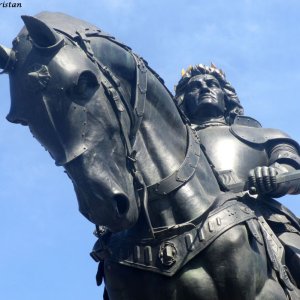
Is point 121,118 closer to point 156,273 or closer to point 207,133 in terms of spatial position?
point 156,273

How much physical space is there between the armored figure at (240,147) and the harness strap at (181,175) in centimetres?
50

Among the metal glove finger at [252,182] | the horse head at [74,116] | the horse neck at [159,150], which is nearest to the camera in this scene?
the horse head at [74,116]

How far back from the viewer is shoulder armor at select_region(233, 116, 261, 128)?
9797 mm

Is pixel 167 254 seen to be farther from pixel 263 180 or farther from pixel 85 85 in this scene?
pixel 263 180

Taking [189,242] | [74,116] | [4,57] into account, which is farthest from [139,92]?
[189,242]

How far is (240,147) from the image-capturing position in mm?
9094

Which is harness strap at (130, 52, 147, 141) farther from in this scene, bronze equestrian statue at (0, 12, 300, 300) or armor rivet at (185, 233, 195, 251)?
armor rivet at (185, 233, 195, 251)

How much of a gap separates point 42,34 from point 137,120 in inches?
39.7

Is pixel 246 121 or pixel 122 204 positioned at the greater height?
pixel 246 121

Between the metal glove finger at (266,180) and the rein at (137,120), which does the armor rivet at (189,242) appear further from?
the metal glove finger at (266,180)

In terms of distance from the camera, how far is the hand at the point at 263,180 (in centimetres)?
772

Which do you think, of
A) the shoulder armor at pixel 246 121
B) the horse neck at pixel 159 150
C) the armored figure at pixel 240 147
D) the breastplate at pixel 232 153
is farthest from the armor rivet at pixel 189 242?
the shoulder armor at pixel 246 121

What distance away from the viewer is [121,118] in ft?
21.0

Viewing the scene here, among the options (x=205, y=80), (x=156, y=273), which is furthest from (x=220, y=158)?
(x=156, y=273)
